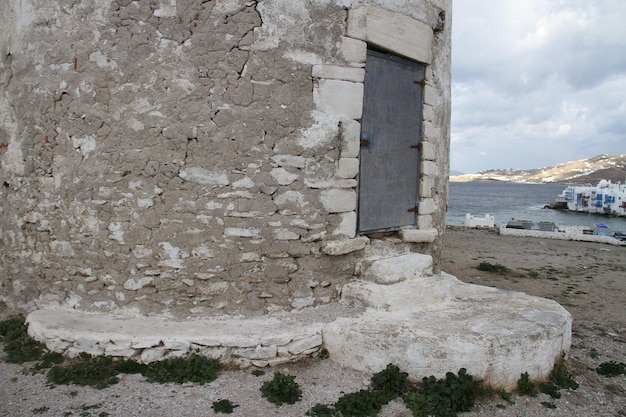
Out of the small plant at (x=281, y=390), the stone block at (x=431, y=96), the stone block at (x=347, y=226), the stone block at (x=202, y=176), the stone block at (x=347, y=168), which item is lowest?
the small plant at (x=281, y=390)

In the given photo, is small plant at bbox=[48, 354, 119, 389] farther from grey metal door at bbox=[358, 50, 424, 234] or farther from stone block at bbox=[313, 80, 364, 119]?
stone block at bbox=[313, 80, 364, 119]

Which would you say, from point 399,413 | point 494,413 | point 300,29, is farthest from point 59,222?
point 494,413

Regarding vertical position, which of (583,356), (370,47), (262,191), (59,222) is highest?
(370,47)

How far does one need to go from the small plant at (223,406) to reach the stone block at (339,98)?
2652 mm

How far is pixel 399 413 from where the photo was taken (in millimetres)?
3439

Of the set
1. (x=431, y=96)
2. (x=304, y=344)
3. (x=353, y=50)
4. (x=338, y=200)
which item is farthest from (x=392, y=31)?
(x=304, y=344)

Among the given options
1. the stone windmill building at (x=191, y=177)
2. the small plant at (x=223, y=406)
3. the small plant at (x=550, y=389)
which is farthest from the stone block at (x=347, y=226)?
the small plant at (x=550, y=389)

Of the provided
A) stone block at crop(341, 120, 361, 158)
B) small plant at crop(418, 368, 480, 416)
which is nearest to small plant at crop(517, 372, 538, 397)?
small plant at crop(418, 368, 480, 416)

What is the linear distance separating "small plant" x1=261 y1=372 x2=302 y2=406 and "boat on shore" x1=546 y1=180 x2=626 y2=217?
62.3 meters

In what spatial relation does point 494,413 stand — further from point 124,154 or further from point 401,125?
point 124,154

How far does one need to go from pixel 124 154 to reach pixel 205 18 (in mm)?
1403

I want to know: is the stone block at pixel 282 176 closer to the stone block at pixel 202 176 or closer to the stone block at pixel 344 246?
the stone block at pixel 202 176

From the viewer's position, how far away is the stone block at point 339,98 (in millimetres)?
4492

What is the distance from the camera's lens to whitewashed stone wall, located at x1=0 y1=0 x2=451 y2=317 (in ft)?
13.8
